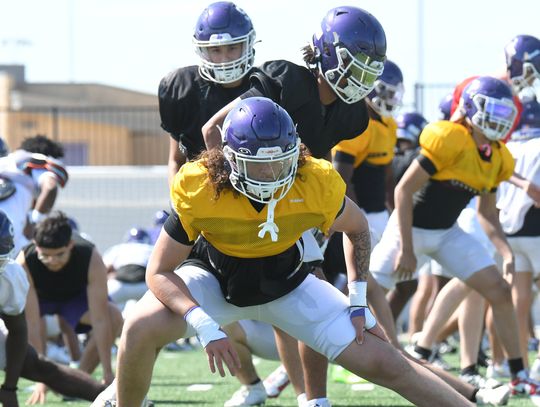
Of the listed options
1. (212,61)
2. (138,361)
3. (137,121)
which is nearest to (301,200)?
(138,361)

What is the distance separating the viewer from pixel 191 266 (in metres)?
4.73

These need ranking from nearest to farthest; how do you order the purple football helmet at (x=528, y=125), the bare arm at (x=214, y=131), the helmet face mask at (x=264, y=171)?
the helmet face mask at (x=264, y=171) < the bare arm at (x=214, y=131) < the purple football helmet at (x=528, y=125)

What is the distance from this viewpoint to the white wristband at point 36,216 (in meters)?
8.26

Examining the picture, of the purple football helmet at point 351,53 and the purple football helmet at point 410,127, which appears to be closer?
the purple football helmet at point 351,53

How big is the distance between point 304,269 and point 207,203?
1.93ft

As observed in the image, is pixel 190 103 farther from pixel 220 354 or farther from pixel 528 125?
pixel 528 125

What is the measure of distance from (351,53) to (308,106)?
288 millimetres

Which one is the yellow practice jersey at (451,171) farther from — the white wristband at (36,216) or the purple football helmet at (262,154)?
the white wristband at (36,216)

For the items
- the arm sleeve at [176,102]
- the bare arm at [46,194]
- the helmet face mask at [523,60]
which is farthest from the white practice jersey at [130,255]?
the arm sleeve at [176,102]

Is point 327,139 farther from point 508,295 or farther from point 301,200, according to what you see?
point 508,295

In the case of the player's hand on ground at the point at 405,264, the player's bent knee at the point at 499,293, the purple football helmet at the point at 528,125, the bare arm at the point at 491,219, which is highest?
the purple football helmet at the point at 528,125

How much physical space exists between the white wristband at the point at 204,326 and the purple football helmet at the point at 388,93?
10.7 feet

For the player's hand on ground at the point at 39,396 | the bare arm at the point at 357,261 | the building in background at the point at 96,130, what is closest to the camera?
the bare arm at the point at 357,261

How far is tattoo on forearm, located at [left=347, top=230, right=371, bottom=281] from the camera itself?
4.80m
